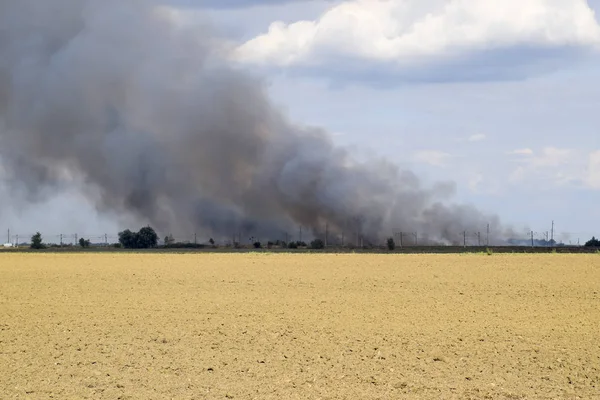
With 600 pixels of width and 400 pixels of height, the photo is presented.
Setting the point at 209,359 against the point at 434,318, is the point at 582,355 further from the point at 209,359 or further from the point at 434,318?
the point at 209,359

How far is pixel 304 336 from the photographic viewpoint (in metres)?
29.9

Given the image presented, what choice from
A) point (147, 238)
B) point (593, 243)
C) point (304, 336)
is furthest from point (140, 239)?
point (304, 336)

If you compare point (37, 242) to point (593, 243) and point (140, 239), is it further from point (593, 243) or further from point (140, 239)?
point (593, 243)

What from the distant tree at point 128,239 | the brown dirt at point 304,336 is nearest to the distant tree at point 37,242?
the distant tree at point 128,239

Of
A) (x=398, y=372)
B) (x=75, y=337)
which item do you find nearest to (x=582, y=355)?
(x=398, y=372)

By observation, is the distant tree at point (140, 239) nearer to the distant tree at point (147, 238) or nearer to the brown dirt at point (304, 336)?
the distant tree at point (147, 238)

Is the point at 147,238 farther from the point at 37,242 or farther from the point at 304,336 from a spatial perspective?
the point at 304,336

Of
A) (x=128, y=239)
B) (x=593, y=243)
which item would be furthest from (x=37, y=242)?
(x=593, y=243)

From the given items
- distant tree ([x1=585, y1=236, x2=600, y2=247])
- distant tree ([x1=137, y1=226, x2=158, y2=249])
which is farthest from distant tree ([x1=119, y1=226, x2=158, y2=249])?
distant tree ([x1=585, y1=236, x2=600, y2=247])

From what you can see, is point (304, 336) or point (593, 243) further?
point (593, 243)

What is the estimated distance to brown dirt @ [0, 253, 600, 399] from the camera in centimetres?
2339

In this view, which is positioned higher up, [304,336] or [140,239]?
[140,239]

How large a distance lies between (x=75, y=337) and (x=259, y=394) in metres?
10.7

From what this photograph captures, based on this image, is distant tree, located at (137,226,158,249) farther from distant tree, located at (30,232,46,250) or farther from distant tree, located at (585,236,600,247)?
distant tree, located at (585,236,600,247)
